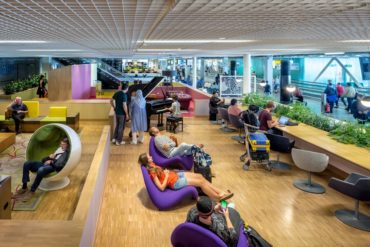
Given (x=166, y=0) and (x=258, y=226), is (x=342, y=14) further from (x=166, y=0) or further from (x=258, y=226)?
(x=258, y=226)

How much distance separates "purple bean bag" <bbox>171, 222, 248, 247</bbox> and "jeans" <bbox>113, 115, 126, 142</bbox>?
21.4 feet

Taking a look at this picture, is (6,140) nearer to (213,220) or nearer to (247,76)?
(213,220)

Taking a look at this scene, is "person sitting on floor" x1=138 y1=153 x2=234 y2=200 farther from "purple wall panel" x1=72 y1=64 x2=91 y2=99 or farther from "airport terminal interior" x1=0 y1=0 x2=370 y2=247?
"purple wall panel" x1=72 y1=64 x2=91 y2=99

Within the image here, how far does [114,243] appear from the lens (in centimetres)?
457

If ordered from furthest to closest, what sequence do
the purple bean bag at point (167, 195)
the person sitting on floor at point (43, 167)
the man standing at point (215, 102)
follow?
the man standing at point (215, 102) → the person sitting on floor at point (43, 167) → the purple bean bag at point (167, 195)

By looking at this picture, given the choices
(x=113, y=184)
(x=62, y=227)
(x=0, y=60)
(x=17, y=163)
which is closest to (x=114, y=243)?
(x=62, y=227)

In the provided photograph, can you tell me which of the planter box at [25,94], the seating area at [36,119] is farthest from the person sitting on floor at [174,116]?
the planter box at [25,94]

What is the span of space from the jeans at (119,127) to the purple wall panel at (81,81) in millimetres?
6466

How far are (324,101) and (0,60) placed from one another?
21.8 meters

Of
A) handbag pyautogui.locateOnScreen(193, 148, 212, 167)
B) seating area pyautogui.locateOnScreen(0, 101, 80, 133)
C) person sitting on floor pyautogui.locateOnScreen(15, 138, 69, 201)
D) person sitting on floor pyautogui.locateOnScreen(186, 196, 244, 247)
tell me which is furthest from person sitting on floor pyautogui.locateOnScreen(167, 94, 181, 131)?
person sitting on floor pyautogui.locateOnScreen(186, 196, 244, 247)

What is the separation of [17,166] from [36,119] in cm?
422

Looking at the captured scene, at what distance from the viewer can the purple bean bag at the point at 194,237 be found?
3.30 m

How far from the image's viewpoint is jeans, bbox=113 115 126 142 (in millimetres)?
9820

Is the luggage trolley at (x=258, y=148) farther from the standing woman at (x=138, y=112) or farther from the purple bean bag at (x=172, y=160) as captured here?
the standing woman at (x=138, y=112)
